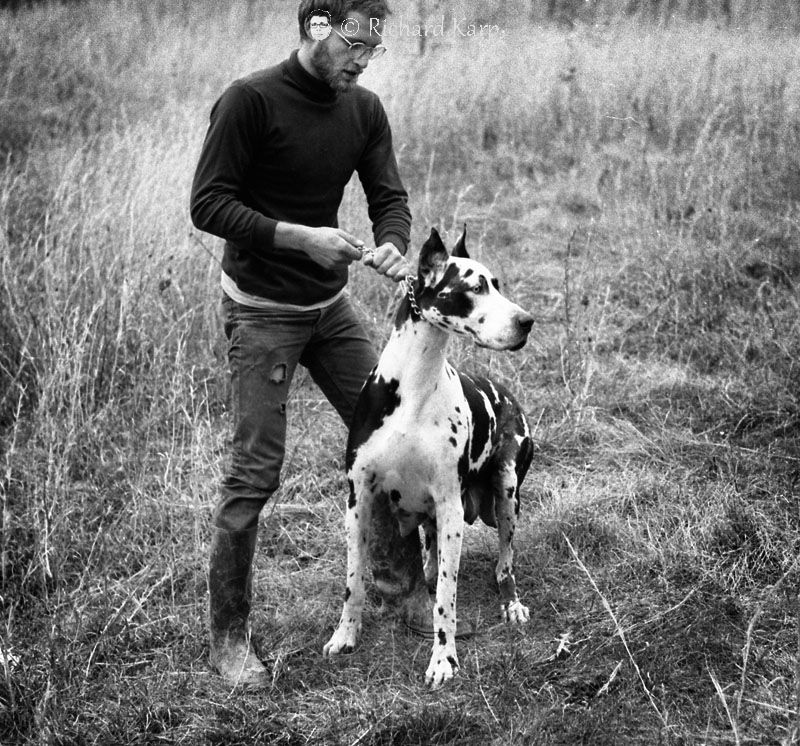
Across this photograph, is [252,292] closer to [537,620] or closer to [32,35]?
[537,620]

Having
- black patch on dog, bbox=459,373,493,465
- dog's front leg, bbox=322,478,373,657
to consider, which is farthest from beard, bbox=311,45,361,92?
dog's front leg, bbox=322,478,373,657

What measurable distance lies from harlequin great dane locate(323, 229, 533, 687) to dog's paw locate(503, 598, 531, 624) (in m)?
0.40

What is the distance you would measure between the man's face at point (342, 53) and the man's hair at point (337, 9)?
15 millimetres

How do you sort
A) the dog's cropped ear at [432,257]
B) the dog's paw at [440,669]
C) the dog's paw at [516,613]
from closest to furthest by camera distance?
the dog's cropped ear at [432,257]
the dog's paw at [440,669]
the dog's paw at [516,613]

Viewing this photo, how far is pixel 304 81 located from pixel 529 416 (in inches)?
99.7

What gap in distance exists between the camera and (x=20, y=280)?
17.5 ft

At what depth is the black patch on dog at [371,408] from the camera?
3293 mm

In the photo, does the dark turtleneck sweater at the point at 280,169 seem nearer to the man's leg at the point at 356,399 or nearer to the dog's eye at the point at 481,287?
the man's leg at the point at 356,399

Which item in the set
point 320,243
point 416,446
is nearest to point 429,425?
point 416,446

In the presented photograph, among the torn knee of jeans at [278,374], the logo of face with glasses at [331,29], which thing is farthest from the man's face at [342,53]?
the torn knee of jeans at [278,374]

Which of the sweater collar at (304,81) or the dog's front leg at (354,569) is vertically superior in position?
the sweater collar at (304,81)

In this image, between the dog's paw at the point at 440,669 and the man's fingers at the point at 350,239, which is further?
the dog's paw at the point at 440,669

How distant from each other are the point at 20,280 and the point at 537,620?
3.48 m

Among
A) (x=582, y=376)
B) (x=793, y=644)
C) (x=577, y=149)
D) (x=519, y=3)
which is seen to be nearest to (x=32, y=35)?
(x=519, y=3)
